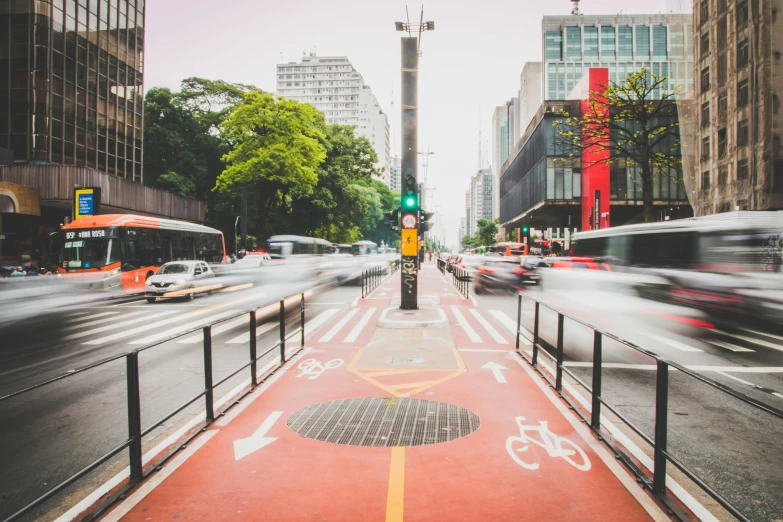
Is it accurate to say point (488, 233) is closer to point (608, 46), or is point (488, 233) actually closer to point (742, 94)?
point (608, 46)

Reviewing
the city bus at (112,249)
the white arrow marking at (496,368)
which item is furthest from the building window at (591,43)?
the white arrow marking at (496,368)

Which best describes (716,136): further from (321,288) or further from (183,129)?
(183,129)

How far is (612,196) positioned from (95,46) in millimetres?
52992

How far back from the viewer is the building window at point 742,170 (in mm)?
33737

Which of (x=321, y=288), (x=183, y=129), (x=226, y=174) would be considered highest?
(x=183, y=129)

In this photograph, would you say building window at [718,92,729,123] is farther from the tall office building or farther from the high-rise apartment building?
the tall office building

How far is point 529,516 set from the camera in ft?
12.3

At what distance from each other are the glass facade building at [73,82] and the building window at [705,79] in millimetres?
45415

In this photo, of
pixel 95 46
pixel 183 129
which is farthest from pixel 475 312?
pixel 183 129

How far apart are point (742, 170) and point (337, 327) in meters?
32.9

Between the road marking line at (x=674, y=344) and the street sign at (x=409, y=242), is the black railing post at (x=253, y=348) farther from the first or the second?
the street sign at (x=409, y=242)

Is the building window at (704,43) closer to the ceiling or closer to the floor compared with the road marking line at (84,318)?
closer to the ceiling

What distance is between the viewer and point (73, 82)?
35.5 m

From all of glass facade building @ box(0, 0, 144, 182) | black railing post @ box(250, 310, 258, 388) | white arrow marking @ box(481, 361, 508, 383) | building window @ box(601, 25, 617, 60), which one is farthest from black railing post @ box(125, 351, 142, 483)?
building window @ box(601, 25, 617, 60)
